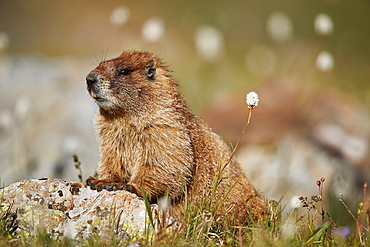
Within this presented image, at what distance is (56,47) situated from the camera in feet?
66.1

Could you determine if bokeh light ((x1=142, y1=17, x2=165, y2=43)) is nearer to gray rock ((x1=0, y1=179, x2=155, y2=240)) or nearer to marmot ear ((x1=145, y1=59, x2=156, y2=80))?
marmot ear ((x1=145, y1=59, x2=156, y2=80))

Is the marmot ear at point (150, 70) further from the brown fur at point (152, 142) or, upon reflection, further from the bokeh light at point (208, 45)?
the bokeh light at point (208, 45)

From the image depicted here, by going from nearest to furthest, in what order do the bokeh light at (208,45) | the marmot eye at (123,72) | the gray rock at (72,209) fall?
the gray rock at (72,209)
the marmot eye at (123,72)
the bokeh light at (208,45)

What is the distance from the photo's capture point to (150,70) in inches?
215

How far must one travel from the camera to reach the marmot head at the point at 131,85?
5070 mm

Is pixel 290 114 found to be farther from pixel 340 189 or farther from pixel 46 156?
pixel 46 156

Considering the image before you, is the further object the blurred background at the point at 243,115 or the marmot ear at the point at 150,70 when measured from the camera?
the blurred background at the point at 243,115

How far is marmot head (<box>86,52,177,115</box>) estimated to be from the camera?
507 cm

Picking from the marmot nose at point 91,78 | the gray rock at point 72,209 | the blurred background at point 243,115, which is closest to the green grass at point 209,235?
the gray rock at point 72,209

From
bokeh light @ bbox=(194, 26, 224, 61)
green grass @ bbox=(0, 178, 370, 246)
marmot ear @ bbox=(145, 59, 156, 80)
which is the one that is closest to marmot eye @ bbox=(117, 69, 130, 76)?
marmot ear @ bbox=(145, 59, 156, 80)

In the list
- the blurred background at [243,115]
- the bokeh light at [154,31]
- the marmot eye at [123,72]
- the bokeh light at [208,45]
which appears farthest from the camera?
the bokeh light at [208,45]

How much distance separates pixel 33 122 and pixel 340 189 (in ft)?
18.6

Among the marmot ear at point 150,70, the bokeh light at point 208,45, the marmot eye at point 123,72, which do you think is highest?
the bokeh light at point 208,45

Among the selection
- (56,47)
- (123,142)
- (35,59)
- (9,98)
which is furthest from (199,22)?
(123,142)
